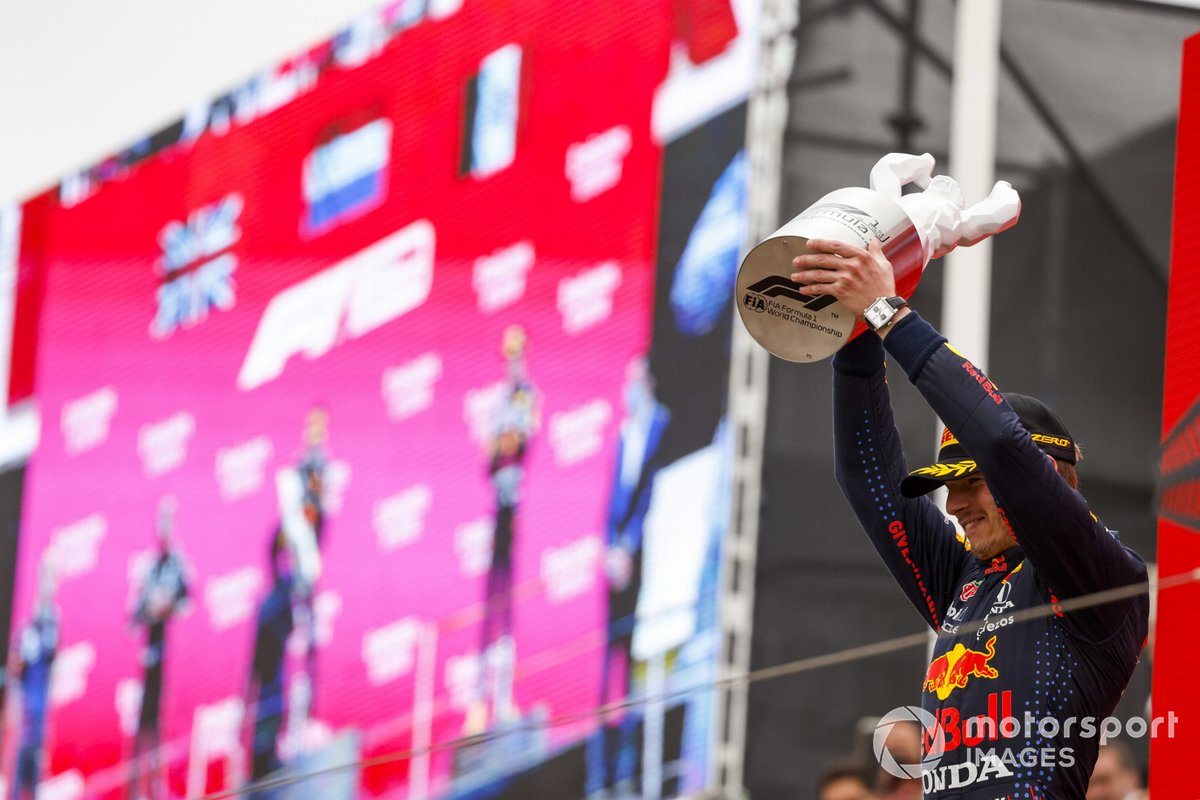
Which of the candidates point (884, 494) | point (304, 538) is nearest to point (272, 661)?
point (304, 538)

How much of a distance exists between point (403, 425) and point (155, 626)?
3.16ft

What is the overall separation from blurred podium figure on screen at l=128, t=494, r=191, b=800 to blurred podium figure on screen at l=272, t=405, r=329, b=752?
0.39m

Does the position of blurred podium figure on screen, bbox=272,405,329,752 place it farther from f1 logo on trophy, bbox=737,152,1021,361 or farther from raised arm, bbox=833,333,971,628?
f1 logo on trophy, bbox=737,152,1021,361

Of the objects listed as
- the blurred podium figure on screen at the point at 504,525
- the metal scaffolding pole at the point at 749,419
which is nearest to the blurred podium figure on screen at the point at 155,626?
the blurred podium figure on screen at the point at 504,525

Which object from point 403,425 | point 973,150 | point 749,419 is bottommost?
point 749,419

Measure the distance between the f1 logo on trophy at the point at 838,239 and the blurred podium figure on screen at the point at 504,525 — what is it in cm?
278

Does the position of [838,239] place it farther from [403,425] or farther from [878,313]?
[403,425]

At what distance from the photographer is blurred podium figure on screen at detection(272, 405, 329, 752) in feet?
14.8

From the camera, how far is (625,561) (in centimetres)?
418

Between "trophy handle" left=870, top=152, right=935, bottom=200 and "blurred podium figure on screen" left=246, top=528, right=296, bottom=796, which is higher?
"blurred podium figure on screen" left=246, top=528, right=296, bottom=796

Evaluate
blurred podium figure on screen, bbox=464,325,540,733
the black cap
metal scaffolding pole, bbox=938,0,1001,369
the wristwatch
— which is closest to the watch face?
the wristwatch

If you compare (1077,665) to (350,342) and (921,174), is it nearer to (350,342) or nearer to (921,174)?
(921,174)

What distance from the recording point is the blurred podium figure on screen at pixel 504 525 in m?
4.20

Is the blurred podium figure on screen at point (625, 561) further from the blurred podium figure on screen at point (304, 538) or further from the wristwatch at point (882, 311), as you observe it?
the wristwatch at point (882, 311)
